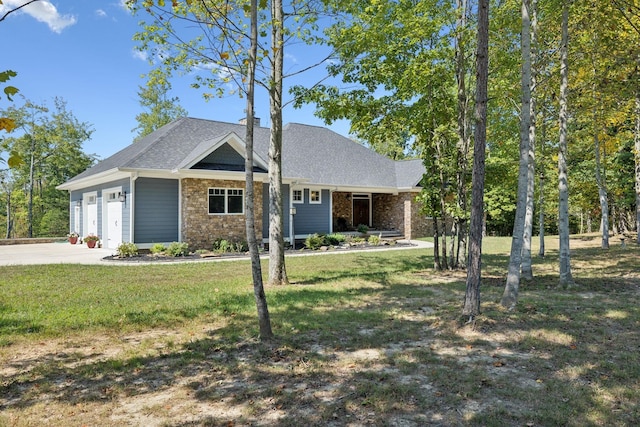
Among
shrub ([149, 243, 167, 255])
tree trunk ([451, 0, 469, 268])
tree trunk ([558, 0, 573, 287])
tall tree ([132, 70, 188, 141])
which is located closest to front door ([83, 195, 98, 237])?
shrub ([149, 243, 167, 255])

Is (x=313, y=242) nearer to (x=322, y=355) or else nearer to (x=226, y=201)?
(x=226, y=201)

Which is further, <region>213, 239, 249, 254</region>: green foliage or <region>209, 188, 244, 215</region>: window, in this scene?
<region>209, 188, 244, 215</region>: window

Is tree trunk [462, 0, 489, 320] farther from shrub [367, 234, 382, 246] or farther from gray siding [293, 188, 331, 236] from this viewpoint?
shrub [367, 234, 382, 246]

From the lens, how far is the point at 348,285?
8.80 m

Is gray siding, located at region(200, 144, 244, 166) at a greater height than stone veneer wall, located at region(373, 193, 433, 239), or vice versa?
gray siding, located at region(200, 144, 244, 166)

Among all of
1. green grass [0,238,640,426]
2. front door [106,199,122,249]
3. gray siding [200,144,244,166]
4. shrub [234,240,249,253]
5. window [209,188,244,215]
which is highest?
gray siding [200,144,244,166]

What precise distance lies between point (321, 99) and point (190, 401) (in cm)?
709

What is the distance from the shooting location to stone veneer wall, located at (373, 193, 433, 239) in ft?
71.8

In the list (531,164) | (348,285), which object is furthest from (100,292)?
(531,164)

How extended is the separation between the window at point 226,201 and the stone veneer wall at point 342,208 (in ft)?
23.7

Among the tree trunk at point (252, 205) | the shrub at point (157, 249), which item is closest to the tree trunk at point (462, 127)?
the tree trunk at point (252, 205)

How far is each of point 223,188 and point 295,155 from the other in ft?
17.6

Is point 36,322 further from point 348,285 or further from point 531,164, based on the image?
point 531,164

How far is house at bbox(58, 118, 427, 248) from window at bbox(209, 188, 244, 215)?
0.13 ft
